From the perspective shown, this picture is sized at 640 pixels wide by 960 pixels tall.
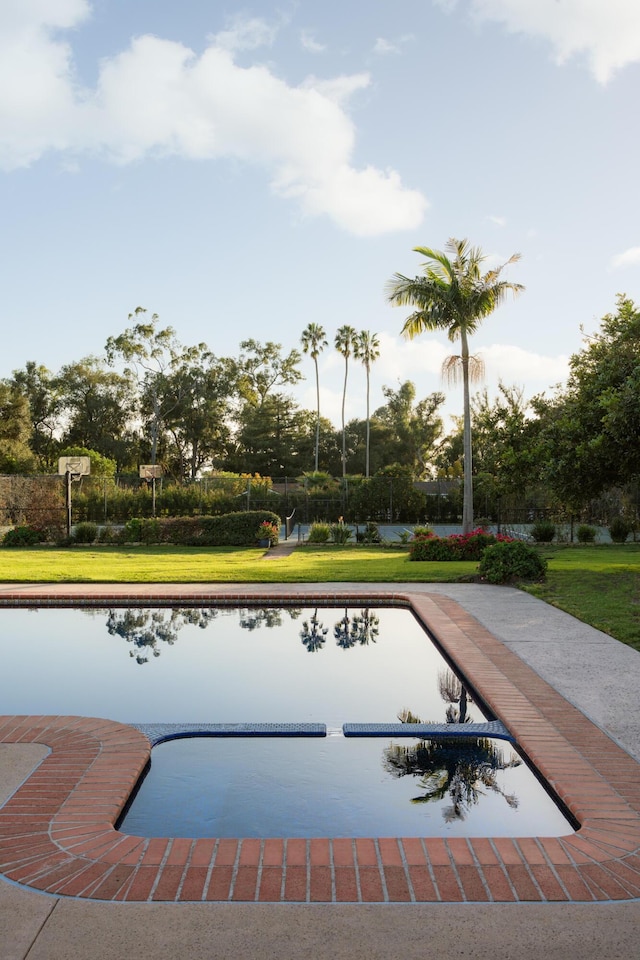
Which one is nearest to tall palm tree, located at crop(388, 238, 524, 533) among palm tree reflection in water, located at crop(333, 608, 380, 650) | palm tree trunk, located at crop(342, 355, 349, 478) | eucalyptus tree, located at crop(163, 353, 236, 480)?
palm tree reflection in water, located at crop(333, 608, 380, 650)

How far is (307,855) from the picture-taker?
10.6 feet

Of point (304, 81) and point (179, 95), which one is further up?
point (304, 81)

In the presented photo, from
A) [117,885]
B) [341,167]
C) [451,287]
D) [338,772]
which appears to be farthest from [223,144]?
[117,885]

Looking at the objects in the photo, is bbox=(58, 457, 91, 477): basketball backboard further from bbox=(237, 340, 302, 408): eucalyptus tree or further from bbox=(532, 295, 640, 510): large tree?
bbox=(237, 340, 302, 408): eucalyptus tree

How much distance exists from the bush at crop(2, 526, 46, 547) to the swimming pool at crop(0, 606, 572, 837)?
1184 cm

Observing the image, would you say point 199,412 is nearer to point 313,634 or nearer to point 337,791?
point 313,634

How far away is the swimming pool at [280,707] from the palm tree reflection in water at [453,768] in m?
0.01

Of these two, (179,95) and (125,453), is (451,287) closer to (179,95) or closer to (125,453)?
(179,95)

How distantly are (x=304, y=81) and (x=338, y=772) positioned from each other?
12.5 metres

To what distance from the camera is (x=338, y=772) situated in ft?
15.2

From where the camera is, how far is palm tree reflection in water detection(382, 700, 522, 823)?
4262 mm

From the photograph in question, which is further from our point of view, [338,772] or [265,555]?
[265,555]

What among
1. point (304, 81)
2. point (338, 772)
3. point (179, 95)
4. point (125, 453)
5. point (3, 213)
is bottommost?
point (338, 772)

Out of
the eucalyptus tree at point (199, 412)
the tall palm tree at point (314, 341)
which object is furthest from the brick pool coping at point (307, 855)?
the eucalyptus tree at point (199, 412)
